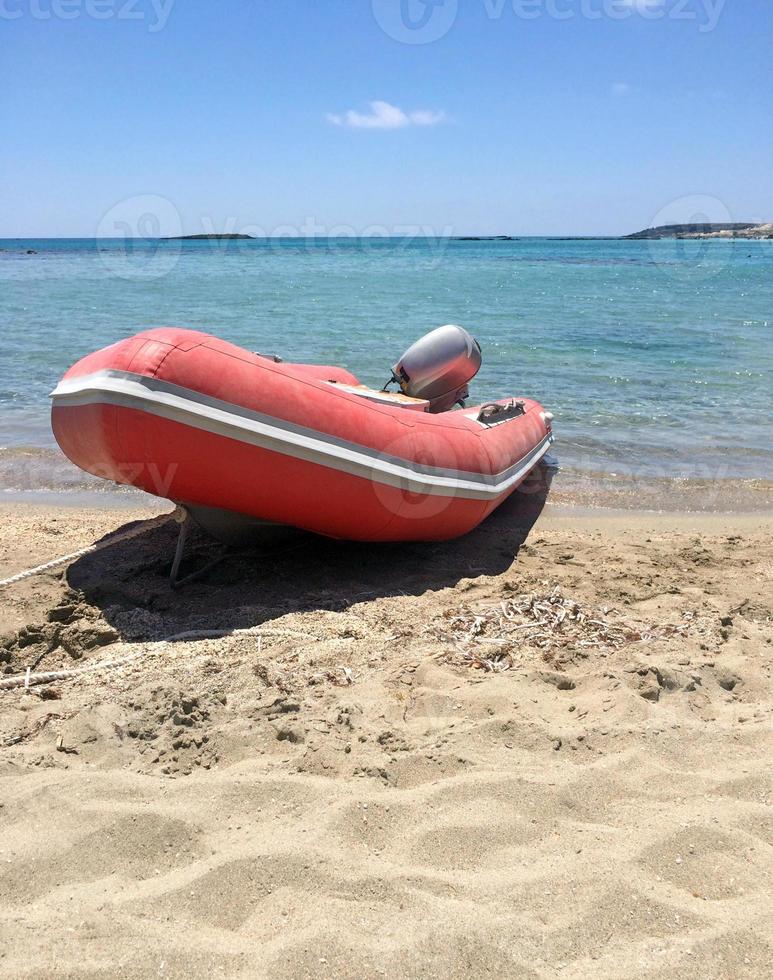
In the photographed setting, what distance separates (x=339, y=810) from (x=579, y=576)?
2296 millimetres

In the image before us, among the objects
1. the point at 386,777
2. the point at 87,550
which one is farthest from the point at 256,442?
the point at 386,777

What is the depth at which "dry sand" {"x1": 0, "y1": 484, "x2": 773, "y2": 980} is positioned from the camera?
1.87 m

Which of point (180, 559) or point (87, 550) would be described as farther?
point (87, 550)

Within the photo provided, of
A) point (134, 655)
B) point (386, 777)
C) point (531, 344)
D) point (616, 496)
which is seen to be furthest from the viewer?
point (531, 344)

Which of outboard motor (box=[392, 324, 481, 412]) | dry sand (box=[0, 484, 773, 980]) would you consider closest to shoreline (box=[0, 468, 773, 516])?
outboard motor (box=[392, 324, 481, 412])

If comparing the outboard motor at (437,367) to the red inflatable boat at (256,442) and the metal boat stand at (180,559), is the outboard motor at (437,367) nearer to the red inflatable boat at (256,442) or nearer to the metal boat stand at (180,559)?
the red inflatable boat at (256,442)

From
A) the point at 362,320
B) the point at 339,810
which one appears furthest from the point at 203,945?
the point at 362,320

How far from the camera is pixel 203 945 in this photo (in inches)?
72.6

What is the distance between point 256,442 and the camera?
3.66 metres

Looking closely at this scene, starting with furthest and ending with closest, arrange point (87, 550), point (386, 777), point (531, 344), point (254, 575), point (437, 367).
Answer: point (531, 344)
point (437, 367)
point (87, 550)
point (254, 575)
point (386, 777)

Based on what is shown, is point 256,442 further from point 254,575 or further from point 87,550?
point 87,550

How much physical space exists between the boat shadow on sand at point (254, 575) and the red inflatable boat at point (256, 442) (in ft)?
0.64

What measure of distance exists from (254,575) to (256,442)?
2.65 ft

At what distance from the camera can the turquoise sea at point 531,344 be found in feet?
24.5
